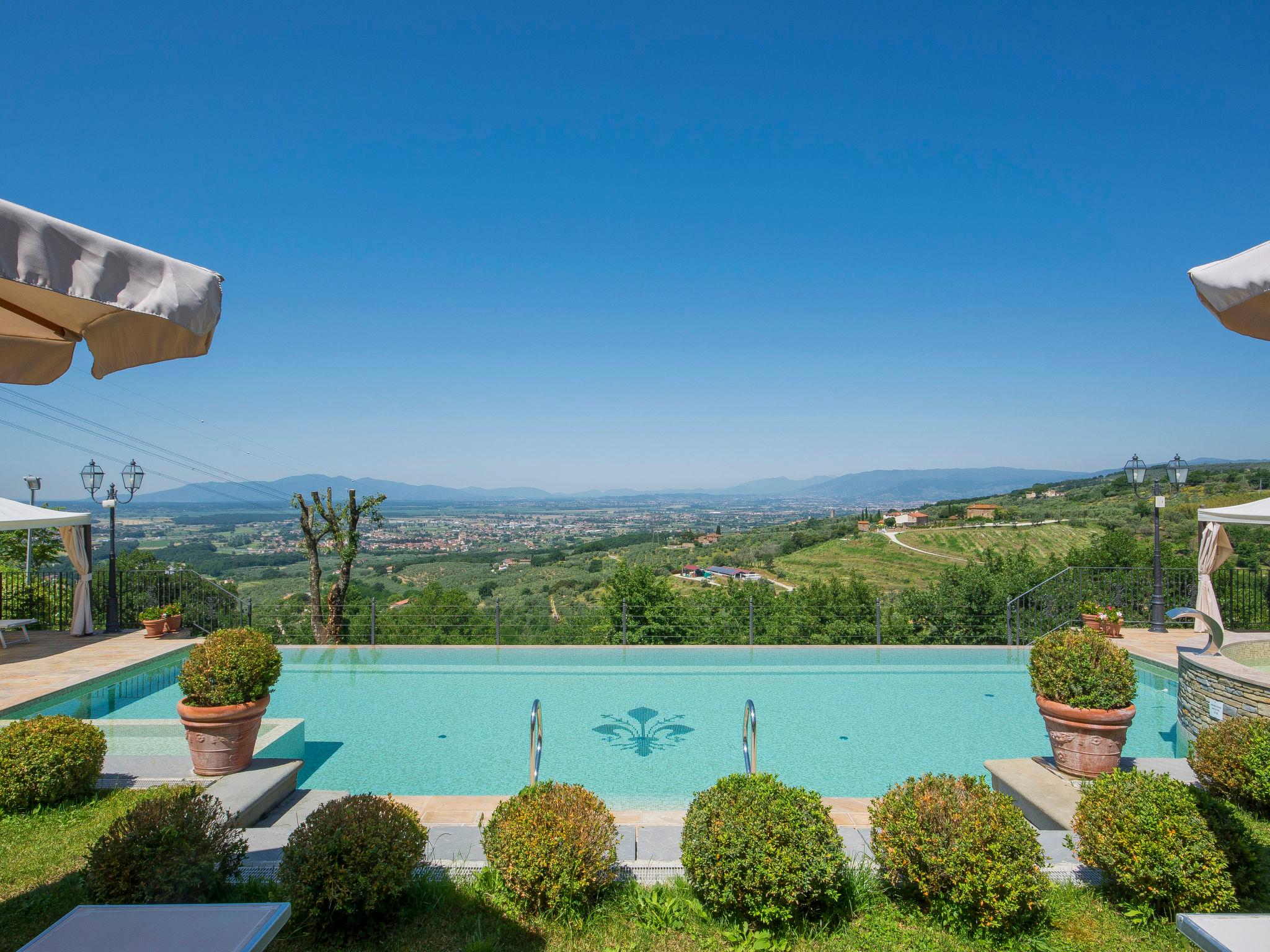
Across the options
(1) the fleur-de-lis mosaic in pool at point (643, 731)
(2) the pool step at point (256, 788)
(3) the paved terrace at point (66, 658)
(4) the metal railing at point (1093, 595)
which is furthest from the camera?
(4) the metal railing at point (1093, 595)

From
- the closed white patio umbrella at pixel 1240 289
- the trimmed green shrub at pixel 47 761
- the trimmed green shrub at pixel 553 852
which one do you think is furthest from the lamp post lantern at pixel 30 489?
the closed white patio umbrella at pixel 1240 289

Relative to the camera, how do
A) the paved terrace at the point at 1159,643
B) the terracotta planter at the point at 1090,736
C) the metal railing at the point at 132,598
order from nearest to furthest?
the terracotta planter at the point at 1090,736 < the paved terrace at the point at 1159,643 < the metal railing at the point at 132,598

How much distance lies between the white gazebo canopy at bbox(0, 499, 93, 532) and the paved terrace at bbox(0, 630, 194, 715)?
5.89 ft

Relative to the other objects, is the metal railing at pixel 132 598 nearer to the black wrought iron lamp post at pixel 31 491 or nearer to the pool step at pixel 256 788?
the black wrought iron lamp post at pixel 31 491

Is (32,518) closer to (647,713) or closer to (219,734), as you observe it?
(219,734)

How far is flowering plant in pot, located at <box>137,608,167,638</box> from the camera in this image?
414 inches

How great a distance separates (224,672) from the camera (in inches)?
182

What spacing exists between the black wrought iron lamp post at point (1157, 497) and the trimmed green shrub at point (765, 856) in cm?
1026

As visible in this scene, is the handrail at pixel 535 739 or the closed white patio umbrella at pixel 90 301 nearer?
the closed white patio umbrella at pixel 90 301

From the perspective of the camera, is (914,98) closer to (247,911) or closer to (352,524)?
(352,524)

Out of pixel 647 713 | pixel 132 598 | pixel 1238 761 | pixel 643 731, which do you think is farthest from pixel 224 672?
pixel 132 598

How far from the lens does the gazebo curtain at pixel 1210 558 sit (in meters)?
9.47

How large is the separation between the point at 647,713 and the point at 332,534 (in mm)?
8236

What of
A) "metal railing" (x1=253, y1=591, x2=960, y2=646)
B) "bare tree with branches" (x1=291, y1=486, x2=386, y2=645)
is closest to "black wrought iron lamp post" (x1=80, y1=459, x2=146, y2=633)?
"metal railing" (x1=253, y1=591, x2=960, y2=646)
